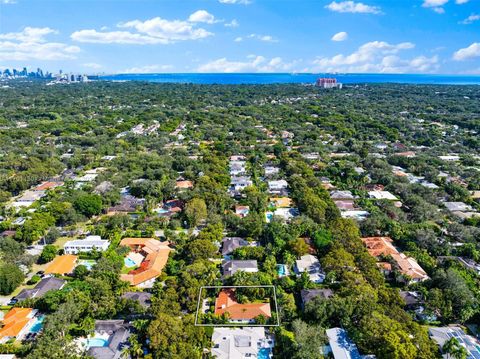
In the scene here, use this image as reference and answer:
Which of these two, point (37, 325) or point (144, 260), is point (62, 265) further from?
point (37, 325)

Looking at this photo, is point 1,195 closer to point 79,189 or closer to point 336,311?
point 79,189

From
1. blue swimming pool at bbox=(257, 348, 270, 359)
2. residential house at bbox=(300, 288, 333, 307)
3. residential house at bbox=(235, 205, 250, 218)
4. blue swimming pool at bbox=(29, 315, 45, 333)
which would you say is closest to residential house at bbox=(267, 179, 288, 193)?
residential house at bbox=(235, 205, 250, 218)

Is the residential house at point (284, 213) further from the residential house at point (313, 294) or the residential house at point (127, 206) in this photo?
the residential house at point (127, 206)

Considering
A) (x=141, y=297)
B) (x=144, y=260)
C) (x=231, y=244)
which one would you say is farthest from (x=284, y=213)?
(x=141, y=297)

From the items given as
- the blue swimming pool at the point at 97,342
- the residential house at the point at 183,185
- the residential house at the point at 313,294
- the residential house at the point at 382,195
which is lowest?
the blue swimming pool at the point at 97,342

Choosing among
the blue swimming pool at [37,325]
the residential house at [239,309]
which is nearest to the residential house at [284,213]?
the residential house at [239,309]

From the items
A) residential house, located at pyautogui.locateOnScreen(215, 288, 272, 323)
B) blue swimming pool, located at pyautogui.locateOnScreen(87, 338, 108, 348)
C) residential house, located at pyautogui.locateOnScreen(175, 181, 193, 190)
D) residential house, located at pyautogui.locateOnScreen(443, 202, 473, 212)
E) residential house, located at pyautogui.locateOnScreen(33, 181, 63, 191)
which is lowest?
blue swimming pool, located at pyautogui.locateOnScreen(87, 338, 108, 348)

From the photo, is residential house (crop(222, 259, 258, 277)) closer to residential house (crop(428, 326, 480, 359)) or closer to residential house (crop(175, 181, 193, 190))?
residential house (crop(428, 326, 480, 359))
